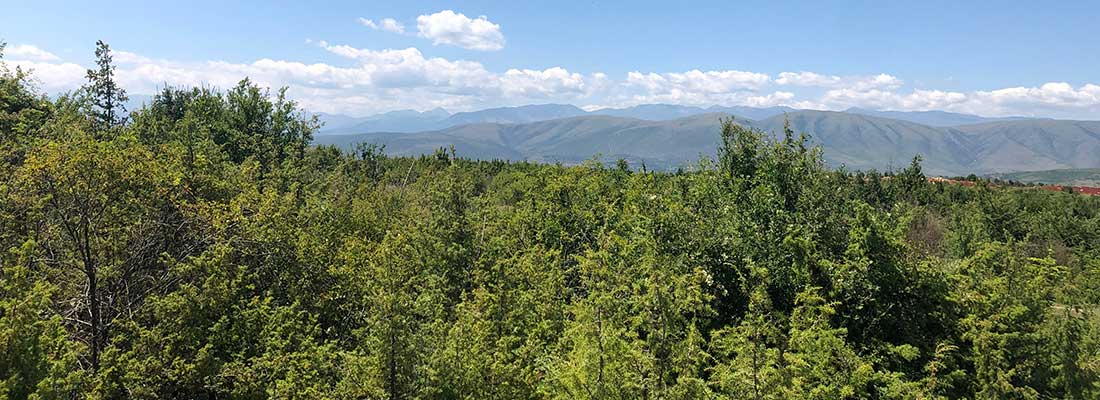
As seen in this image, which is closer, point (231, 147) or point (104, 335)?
point (104, 335)

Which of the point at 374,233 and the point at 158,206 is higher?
the point at 158,206

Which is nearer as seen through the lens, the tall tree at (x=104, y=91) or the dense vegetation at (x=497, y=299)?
the dense vegetation at (x=497, y=299)

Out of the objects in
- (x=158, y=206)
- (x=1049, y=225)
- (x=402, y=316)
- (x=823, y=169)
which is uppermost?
(x=823, y=169)

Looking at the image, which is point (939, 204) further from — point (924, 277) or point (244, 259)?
point (244, 259)

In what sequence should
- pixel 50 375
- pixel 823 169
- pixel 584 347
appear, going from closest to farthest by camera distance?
pixel 50 375, pixel 584 347, pixel 823 169

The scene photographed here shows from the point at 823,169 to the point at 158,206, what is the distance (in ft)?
76.8

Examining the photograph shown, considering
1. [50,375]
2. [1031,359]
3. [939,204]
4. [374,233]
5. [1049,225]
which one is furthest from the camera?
[939,204]

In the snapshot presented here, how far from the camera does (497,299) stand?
16906 millimetres

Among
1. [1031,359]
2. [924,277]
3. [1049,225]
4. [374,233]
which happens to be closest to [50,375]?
[374,233]

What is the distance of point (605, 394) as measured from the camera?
1030 centimetres

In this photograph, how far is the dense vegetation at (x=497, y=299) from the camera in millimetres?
11062

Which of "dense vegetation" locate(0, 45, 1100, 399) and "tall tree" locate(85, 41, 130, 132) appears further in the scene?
"tall tree" locate(85, 41, 130, 132)

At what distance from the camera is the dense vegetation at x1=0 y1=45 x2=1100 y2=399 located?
436 inches

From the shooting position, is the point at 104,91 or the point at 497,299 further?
the point at 104,91
